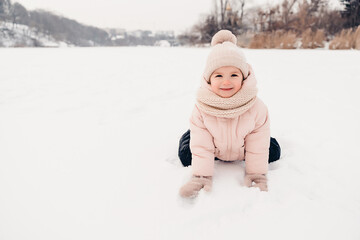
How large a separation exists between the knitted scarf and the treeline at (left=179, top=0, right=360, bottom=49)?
5.66m

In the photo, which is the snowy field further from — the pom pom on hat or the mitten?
the pom pom on hat

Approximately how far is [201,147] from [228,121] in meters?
0.18

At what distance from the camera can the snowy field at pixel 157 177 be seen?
81 centimetres

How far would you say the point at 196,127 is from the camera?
1.08m

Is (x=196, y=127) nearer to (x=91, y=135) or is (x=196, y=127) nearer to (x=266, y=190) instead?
(x=266, y=190)

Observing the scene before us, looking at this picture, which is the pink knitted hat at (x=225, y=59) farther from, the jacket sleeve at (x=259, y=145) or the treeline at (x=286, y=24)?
the treeline at (x=286, y=24)

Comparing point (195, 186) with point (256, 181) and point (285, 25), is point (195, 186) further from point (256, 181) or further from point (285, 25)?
point (285, 25)

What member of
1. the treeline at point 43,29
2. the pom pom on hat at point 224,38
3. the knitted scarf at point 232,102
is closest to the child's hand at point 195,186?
the knitted scarf at point 232,102

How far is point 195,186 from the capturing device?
0.97m

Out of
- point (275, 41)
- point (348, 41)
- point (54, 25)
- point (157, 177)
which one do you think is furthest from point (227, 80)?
point (54, 25)

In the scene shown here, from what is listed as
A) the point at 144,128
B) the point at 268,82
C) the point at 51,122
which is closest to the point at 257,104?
→ the point at 144,128

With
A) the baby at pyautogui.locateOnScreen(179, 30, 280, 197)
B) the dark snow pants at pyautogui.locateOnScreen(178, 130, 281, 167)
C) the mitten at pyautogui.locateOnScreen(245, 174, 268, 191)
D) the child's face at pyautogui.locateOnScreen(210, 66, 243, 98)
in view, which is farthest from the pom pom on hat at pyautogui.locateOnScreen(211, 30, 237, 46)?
the mitten at pyautogui.locateOnScreen(245, 174, 268, 191)

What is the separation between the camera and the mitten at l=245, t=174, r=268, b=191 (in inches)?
38.1

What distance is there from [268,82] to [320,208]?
2.33m
